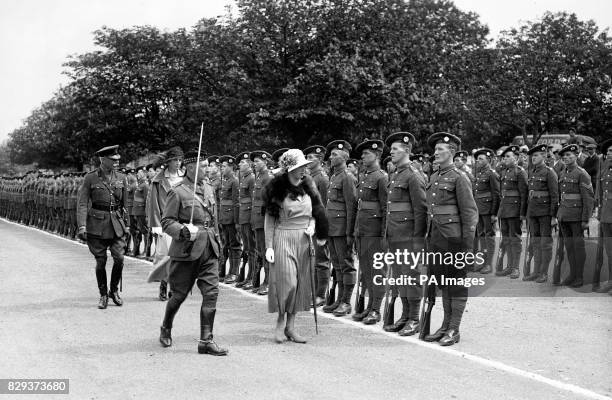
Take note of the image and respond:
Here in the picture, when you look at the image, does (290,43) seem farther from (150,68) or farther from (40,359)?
(40,359)

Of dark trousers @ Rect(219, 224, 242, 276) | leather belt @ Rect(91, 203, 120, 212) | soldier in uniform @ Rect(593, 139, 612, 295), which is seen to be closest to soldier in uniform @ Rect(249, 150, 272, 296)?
dark trousers @ Rect(219, 224, 242, 276)

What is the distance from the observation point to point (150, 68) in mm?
40938

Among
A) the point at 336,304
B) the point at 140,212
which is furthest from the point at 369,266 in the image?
the point at 140,212

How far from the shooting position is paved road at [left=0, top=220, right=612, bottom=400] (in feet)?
20.0

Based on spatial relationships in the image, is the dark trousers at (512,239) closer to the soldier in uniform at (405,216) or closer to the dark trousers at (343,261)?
the dark trousers at (343,261)

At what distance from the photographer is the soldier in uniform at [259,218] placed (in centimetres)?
1166

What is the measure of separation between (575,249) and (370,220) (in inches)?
153

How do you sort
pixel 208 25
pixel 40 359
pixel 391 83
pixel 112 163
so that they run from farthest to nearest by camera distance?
pixel 208 25, pixel 391 83, pixel 112 163, pixel 40 359

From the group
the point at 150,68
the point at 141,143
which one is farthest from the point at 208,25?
the point at 141,143

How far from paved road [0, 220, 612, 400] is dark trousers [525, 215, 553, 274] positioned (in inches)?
49.9

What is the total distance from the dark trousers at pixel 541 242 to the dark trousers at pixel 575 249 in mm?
622

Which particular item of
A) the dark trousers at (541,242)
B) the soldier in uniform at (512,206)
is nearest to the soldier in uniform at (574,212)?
the dark trousers at (541,242)

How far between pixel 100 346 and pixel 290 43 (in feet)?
88.1

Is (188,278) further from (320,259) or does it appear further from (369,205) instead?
(320,259)
